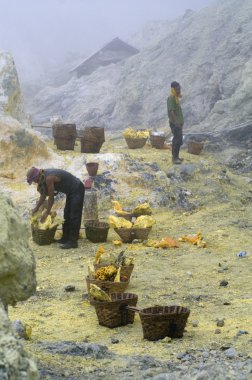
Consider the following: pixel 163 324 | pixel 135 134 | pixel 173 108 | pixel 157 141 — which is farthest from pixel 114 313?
pixel 157 141

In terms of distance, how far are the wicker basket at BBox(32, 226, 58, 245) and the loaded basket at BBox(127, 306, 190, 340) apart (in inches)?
180

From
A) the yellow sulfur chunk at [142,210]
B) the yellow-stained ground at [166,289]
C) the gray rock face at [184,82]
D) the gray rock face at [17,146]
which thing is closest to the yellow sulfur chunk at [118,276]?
the yellow-stained ground at [166,289]

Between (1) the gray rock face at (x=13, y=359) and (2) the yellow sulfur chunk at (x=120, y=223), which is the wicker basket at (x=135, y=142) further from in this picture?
(1) the gray rock face at (x=13, y=359)

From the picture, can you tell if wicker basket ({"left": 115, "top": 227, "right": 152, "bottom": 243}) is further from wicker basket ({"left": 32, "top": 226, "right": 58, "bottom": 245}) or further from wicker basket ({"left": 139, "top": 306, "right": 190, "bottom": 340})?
wicker basket ({"left": 139, "top": 306, "right": 190, "bottom": 340})

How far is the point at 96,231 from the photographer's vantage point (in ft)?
32.0

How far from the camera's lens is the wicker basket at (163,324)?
16.5 feet

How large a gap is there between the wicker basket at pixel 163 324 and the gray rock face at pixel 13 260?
1.42 meters

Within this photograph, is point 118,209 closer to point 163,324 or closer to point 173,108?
point 173,108

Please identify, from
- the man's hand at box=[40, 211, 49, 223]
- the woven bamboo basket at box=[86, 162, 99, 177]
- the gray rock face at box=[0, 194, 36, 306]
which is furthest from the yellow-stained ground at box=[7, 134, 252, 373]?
the woven bamboo basket at box=[86, 162, 99, 177]

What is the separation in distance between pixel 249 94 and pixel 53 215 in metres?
10.7

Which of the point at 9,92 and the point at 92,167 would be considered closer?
the point at 92,167

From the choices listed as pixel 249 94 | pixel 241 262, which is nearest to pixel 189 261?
pixel 241 262

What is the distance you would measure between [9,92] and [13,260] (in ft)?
34.2

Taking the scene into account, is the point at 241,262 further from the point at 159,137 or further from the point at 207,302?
the point at 159,137
